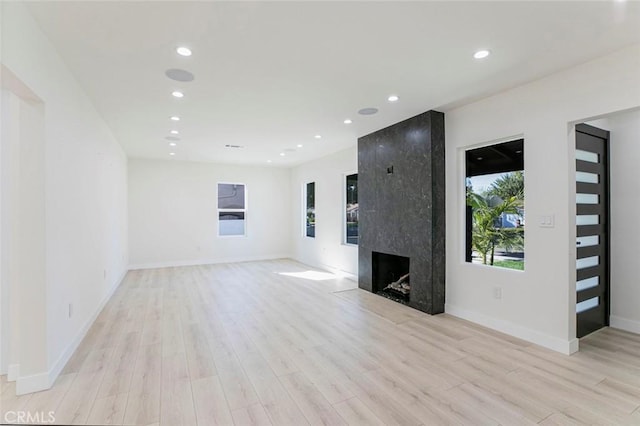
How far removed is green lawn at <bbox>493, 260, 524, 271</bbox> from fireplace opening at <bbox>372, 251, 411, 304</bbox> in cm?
158

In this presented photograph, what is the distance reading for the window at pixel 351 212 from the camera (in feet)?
20.9


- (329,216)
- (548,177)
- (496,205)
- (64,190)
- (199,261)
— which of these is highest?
(548,177)

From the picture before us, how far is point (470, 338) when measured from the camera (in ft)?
10.5

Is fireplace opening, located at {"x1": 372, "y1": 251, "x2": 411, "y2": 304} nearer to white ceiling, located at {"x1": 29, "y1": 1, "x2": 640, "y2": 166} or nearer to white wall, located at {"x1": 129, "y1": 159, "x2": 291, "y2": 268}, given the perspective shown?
white ceiling, located at {"x1": 29, "y1": 1, "x2": 640, "y2": 166}

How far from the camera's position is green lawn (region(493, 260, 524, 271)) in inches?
130

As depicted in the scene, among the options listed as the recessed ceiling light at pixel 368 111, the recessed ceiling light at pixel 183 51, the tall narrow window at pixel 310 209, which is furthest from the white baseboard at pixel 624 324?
the tall narrow window at pixel 310 209

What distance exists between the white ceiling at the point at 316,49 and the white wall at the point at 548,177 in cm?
18

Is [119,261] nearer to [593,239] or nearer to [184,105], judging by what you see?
[184,105]

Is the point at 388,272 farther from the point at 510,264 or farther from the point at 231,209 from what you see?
the point at 231,209

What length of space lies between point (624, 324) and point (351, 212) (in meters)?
4.29

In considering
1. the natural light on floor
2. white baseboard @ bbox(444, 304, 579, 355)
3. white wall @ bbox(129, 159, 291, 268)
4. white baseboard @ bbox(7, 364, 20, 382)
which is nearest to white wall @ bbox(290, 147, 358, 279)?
the natural light on floor

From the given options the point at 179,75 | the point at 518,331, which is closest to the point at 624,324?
the point at 518,331

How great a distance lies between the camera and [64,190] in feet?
8.82

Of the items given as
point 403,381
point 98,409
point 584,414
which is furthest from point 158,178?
point 584,414
